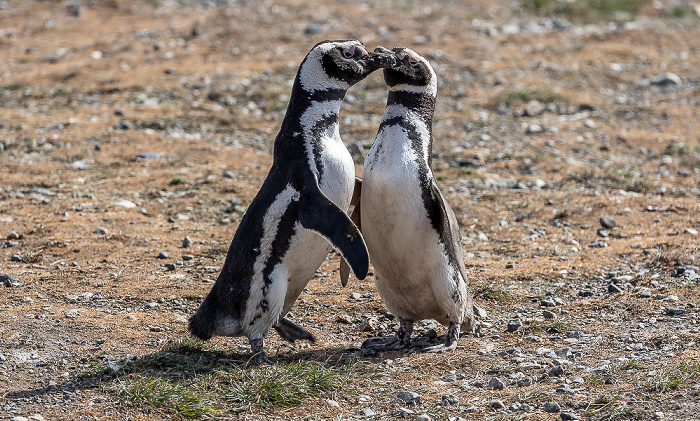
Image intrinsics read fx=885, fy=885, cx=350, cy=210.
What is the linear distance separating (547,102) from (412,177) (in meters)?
7.83

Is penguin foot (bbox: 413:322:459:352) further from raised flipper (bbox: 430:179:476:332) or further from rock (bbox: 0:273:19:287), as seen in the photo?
rock (bbox: 0:273:19:287)

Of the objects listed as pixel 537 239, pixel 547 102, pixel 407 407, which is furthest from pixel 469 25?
pixel 407 407

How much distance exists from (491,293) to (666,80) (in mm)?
9485

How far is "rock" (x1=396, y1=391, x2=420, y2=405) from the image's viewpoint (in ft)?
14.8

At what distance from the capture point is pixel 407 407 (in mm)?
4457

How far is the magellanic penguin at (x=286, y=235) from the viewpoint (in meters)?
4.93

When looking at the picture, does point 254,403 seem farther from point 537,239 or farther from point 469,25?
point 469,25

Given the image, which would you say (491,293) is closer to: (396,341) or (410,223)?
(396,341)

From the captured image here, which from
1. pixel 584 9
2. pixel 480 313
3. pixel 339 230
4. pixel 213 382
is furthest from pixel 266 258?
pixel 584 9

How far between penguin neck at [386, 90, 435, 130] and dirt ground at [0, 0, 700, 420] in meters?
1.43

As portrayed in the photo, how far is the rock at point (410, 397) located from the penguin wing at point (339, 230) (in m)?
0.67

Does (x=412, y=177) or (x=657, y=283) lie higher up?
(x=412, y=177)

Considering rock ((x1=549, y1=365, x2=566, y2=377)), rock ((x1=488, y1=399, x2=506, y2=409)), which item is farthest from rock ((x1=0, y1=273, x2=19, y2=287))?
rock ((x1=549, y1=365, x2=566, y2=377))

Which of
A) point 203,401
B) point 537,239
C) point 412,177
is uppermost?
point 412,177
